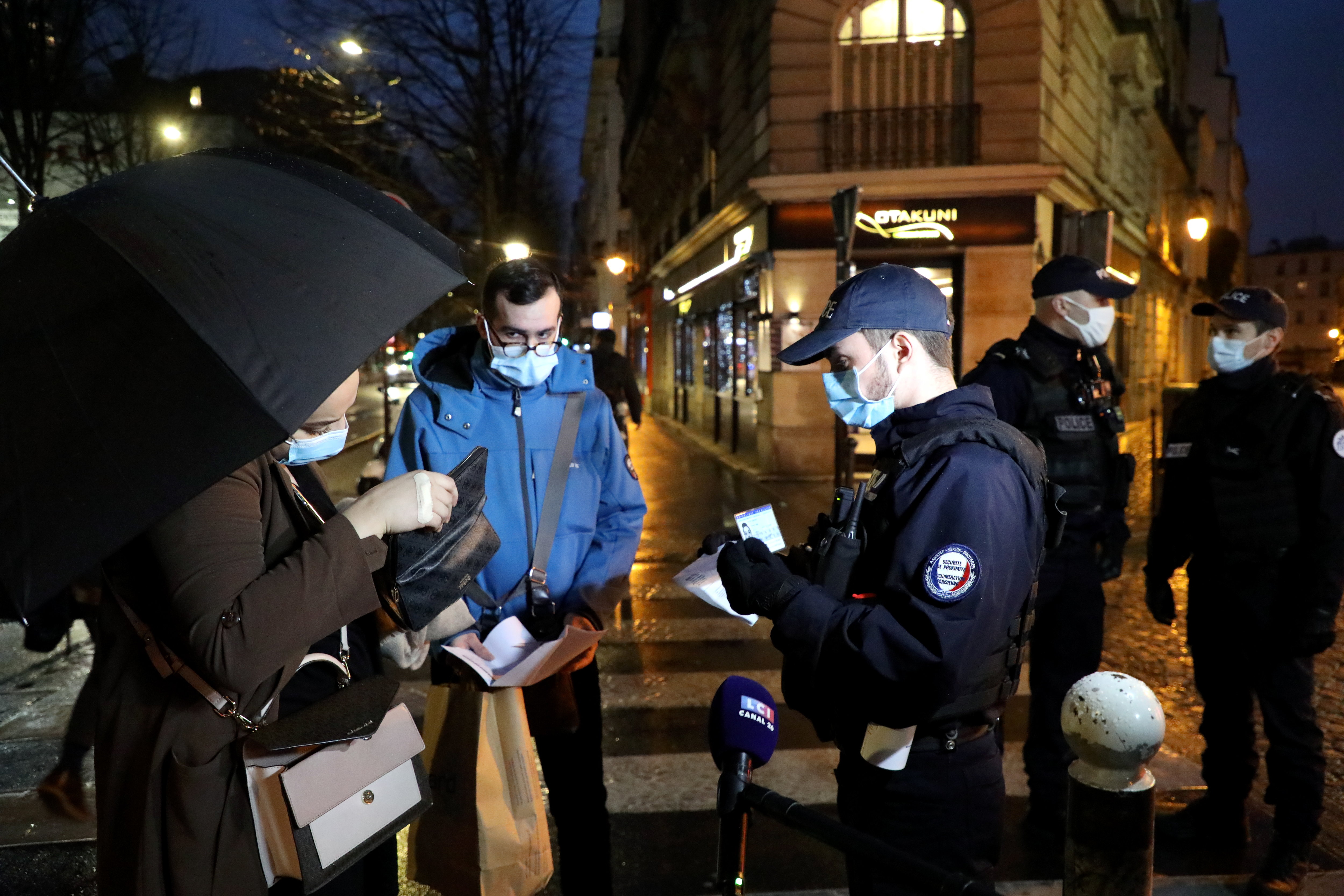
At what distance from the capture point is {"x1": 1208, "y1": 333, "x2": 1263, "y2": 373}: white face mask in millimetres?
3627

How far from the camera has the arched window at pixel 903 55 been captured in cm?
1402

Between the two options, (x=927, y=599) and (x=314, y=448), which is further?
(x=314, y=448)

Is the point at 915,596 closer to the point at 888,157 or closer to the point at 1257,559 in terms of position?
the point at 1257,559

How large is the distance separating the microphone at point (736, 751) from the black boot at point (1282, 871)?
2.50 meters

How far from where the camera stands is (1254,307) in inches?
145

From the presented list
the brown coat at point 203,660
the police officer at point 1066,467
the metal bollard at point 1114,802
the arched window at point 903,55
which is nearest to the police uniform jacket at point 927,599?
the metal bollard at point 1114,802

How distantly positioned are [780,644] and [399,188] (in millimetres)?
18653

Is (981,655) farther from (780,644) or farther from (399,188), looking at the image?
(399,188)

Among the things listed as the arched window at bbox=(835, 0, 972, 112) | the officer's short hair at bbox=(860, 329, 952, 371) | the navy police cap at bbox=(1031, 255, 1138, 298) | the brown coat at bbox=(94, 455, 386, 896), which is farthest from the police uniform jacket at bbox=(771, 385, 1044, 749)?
the arched window at bbox=(835, 0, 972, 112)

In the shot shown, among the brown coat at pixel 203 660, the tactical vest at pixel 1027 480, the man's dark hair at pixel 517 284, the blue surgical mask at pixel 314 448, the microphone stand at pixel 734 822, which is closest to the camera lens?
the brown coat at pixel 203 660

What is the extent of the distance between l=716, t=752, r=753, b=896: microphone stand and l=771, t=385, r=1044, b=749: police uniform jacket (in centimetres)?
30

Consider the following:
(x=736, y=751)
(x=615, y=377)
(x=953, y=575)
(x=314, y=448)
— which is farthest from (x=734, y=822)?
(x=615, y=377)

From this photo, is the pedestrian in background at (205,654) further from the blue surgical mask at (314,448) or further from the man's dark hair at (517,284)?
the man's dark hair at (517,284)

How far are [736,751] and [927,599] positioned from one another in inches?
19.1
